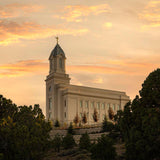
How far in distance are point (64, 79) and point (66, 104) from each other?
24.1 ft

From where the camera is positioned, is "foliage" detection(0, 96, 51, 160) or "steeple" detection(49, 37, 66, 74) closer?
"foliage" detection(0, 96, 51, 160)

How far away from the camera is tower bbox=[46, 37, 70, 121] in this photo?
227ft

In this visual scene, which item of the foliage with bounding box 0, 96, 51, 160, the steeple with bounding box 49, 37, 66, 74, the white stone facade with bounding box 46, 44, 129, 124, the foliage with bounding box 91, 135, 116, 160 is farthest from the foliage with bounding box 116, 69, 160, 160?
the steeple with bounding box 49, 37, 66, 74

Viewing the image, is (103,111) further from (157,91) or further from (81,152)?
(157,91)

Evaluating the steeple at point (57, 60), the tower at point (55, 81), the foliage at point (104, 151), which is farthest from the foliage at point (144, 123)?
the steeple at point (57, 60)

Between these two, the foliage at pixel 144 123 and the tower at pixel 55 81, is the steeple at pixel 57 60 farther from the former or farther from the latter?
the foliage at pixel 144 123

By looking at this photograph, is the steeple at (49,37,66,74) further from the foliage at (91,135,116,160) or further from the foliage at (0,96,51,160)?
the foliage at (91,135,116,160)

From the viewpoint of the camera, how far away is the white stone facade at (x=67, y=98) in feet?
222

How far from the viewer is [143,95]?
80.6ft

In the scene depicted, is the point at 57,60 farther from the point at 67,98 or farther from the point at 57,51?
the point at 67,98

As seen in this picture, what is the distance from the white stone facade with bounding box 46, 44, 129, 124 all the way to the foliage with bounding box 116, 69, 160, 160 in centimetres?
4143

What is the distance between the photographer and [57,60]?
2854 inches

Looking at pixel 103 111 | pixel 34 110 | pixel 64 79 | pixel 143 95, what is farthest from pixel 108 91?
pixel 143 95

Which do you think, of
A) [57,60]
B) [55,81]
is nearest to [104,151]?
[55,81]
